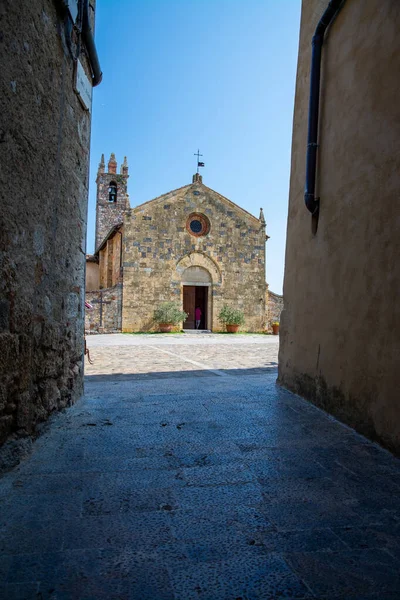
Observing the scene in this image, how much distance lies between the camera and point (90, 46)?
12.5ft

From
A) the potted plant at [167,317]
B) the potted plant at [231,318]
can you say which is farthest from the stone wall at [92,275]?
A: the potted plant at [231,318]

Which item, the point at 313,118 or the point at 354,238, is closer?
the point at 354,238

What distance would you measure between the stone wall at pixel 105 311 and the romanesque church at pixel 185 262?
44 millimetres

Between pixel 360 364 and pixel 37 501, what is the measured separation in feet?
7.42

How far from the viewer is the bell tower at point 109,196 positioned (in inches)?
1179

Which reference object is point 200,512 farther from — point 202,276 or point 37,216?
point 202,276

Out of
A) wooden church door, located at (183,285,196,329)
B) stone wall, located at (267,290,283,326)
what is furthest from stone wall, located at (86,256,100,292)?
stone wall, located at (267,290,283,326)

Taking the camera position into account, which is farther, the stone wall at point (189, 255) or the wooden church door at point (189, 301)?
the wooden church door at point (189, 301)

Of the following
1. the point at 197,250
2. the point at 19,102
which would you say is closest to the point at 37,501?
the point at 19,102

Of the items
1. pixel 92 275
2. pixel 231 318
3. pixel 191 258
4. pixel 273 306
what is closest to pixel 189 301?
pixel 191 258

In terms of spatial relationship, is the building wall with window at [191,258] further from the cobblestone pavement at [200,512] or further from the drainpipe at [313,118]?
the cobblestone pavement at [200,512]

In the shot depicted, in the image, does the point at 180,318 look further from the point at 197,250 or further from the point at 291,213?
the point at 291,213

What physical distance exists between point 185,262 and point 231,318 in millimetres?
3603

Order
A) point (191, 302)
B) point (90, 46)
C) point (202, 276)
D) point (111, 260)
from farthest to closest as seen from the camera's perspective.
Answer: point (111, 260) → point (191, 302) → point (202, 276) → point (90, 46)
